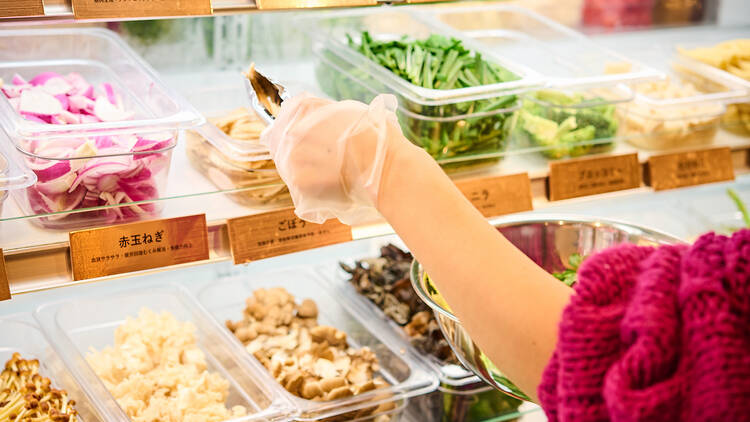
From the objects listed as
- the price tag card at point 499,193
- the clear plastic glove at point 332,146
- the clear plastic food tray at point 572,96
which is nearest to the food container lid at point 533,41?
the clear plastic food tray at point 572,96

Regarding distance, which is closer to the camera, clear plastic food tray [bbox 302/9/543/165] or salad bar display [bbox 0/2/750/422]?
salad bar display [bbox 0/2/750/422]

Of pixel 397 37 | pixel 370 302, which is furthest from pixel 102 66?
pixel 370 302

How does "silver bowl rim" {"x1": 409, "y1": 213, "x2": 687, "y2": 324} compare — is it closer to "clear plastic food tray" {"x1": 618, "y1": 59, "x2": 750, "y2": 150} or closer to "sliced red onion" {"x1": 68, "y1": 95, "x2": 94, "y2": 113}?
"clear plastic food tray" {"x1": 618, "y1": 59, "x2": 750, "y2": 150}

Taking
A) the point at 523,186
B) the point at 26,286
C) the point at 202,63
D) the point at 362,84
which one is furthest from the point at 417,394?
the point at 202,63

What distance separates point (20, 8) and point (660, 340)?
3.10ft

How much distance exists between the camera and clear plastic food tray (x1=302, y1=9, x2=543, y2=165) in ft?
4.33

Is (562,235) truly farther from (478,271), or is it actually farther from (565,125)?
(478,271)

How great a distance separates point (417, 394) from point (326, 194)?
62 cm

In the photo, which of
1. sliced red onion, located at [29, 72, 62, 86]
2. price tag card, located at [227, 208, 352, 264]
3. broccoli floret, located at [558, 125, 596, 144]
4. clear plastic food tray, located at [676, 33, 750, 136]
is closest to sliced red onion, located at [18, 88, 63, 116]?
sliced red onion, located at [29, 72, 62, 86]

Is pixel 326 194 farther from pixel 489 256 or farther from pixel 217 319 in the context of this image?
pixel 217 319

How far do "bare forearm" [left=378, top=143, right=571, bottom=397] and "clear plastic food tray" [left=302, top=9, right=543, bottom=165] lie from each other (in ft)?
1.53

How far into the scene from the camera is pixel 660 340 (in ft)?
2.14

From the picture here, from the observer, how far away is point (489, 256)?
2.58 ft

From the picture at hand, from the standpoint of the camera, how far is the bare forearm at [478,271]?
29.8 inches
